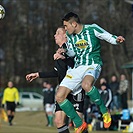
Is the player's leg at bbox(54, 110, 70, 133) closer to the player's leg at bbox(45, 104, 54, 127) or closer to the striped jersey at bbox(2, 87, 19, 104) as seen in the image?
the player's leg at bbox(45, 104, 54, 127)

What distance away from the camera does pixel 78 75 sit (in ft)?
35.9

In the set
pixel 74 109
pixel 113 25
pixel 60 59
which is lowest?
pixel 74 109

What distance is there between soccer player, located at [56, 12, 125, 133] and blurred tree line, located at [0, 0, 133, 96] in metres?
40.2

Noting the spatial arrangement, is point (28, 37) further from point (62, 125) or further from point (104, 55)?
point (62, 125)

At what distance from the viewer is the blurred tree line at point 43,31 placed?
5178cm

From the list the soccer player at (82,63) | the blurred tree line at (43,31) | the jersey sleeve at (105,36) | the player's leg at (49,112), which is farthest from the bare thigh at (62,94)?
the blurred tree line at (43,31)

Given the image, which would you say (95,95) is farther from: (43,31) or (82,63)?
(43,31)

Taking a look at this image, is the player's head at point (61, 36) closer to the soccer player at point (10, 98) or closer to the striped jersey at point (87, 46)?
the striped jersey at point (87, 46)

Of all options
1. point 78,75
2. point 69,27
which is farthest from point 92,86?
point 69,27

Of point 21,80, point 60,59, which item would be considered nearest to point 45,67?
point 21,80

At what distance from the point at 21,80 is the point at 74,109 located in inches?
2173

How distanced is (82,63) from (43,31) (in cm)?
5203

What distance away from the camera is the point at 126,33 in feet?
173

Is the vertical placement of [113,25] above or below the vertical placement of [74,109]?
above
